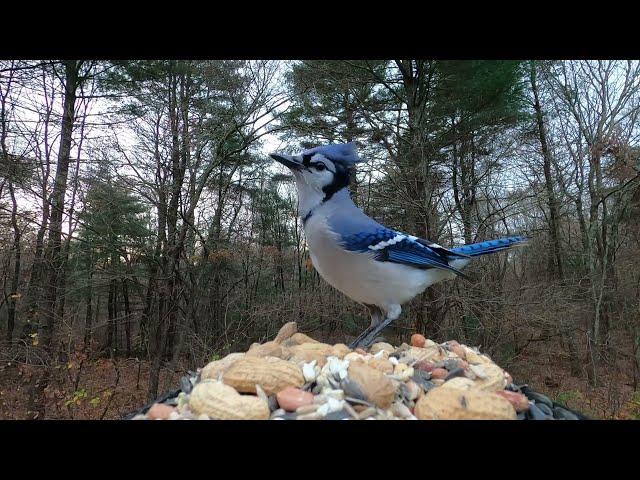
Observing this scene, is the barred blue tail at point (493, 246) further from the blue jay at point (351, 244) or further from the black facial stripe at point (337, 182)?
the black facial stripe at point (337, 182)

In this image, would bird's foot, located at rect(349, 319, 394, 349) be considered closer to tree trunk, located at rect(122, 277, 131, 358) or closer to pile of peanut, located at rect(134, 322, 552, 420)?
pile of peanut, located at rect(134, 322, 552, 420)

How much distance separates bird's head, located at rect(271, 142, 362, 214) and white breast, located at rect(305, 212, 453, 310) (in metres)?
0.11

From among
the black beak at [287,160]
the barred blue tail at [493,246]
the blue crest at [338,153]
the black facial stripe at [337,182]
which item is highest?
the blue crest at [338,153]

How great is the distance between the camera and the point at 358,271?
1.77 metres

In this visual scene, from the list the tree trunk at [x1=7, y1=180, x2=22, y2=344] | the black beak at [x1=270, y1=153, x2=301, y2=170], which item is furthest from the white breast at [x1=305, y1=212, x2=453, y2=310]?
the tree trunk at [x1=7, y1=180, x2=22, y2=344]

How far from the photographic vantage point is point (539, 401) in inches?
49.1

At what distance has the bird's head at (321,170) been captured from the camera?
69.7 inches

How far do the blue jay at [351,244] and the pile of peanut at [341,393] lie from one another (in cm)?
46

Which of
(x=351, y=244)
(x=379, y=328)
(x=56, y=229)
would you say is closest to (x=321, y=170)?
(x=351, y=244)

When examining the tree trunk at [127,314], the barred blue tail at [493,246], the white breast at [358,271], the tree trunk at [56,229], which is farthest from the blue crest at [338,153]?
the tree trunk at [127,314]

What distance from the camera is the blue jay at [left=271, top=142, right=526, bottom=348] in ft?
5.76
